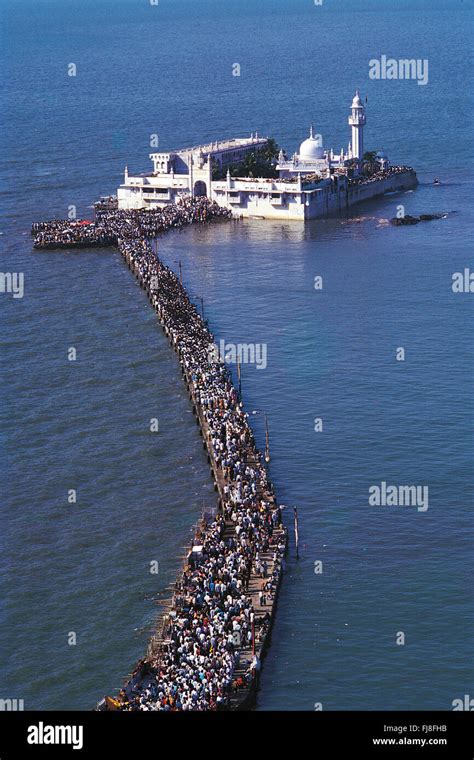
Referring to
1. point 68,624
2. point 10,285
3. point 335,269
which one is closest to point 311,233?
point 335,269

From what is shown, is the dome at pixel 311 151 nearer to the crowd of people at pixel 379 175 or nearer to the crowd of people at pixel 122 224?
the crowd of people at pixel 379 175

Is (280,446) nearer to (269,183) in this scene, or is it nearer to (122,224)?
(122,224)

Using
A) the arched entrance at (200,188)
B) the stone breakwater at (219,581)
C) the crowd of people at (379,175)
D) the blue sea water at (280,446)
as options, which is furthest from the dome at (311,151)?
the stone breakwater at (219,581)

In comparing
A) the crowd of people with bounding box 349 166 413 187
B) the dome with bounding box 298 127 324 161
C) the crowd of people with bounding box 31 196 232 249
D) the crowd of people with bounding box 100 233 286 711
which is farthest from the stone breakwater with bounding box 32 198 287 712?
the dome with bounding box 298 127 324 161

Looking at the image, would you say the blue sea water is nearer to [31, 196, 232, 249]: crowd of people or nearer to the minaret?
[31, 196, 232, 249]: crowd of people

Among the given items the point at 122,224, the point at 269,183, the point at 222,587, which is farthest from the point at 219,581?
the point at 269,183

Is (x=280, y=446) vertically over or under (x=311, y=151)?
under
